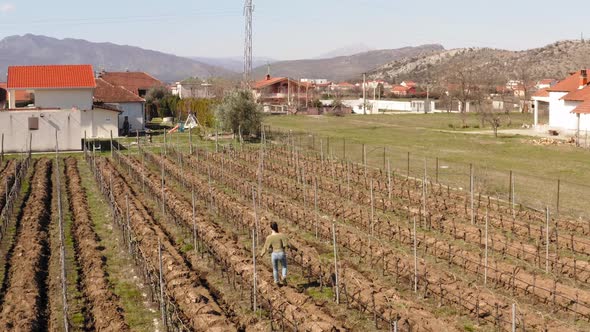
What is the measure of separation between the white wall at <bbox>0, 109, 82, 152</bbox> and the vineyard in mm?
12219

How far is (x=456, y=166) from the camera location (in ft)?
93.4

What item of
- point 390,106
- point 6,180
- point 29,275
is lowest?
point 29,275

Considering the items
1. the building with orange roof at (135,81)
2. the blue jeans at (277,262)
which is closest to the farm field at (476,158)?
the blue jeans at (277,262)

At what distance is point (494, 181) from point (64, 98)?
92.0 feet

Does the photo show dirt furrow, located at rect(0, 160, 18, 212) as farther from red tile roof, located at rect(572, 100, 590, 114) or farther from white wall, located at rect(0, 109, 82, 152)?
red tile roof, located at rect(572, 100, 590, 114)

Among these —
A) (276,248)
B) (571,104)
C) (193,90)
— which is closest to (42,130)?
(276,248)

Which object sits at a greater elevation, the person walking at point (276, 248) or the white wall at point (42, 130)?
the white wall at point (42, 130)

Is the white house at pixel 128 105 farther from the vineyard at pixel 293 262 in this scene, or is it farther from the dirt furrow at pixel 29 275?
the dirt furrow at pixel 29 275

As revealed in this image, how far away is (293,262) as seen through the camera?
46.9 feet

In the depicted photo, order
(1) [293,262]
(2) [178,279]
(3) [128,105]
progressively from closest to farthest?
(2) [178,279] < (1) [293,262] < (3) [128,105]

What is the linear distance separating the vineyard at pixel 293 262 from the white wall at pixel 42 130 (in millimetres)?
12219

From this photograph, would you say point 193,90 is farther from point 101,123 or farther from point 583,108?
point 583,108

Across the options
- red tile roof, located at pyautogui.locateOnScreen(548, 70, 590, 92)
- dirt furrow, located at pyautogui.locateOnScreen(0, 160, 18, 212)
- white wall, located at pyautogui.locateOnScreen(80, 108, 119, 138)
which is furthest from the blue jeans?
red tile roof, located at pyautogui.locateOnScreen(548, 70, 590, 92)

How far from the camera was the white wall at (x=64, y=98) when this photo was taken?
42.5m
